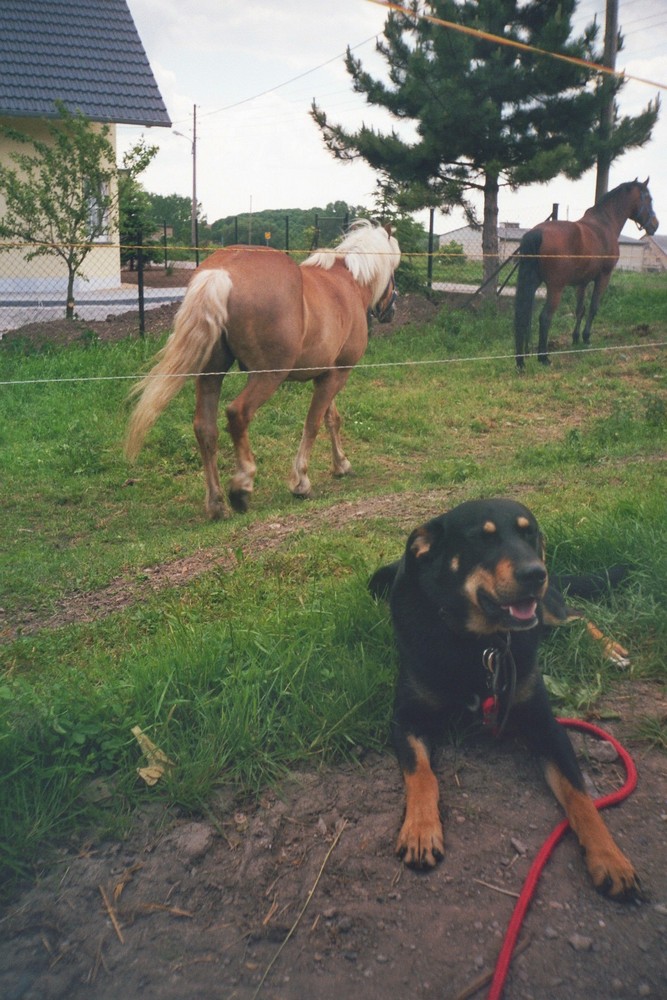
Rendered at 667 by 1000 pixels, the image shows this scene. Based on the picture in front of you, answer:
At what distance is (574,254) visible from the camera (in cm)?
1180

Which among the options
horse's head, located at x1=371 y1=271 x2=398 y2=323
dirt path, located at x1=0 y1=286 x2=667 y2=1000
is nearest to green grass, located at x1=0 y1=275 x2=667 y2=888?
dirt path, located at x1=0 y1=286 x2=667 y2=1000

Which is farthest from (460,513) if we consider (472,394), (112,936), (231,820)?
(472,394)

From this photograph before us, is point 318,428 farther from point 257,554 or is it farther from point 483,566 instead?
point 483,566

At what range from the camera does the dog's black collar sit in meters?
2.83

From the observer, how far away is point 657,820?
2.64 metres

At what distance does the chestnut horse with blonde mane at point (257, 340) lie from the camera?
20.2 ft

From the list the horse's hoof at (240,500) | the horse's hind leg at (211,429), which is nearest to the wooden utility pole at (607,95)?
the horse's hind leg at (211,429)

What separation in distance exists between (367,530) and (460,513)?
2.48 metres

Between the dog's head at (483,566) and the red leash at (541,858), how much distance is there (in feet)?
1.81

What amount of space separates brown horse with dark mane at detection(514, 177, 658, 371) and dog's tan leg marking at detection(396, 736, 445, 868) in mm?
8666

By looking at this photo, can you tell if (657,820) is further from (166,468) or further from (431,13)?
(431,13)

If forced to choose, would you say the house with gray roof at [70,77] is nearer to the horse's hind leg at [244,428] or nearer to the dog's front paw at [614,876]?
the horse's hind leg at [244,428]

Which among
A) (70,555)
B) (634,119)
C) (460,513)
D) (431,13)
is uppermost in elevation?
(431,13)

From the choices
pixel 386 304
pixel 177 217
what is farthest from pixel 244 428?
pixel 177 217
